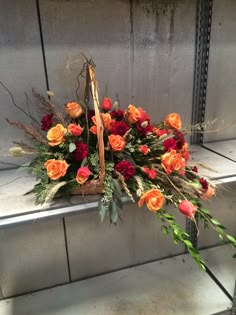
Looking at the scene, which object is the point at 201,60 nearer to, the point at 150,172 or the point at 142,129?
the point at 142,129

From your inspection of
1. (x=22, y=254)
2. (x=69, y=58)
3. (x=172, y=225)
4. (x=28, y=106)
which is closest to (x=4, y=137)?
(x=28, y=106)

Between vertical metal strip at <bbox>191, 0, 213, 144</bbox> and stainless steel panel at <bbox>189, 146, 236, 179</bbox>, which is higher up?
vertical metal strip at <bbox>191, 0, 213, 144</bbox>

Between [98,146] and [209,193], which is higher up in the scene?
[98,146]

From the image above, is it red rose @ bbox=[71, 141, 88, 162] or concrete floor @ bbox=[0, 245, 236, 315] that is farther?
concrete floor @ bbox=[0, 245, 236, 315]

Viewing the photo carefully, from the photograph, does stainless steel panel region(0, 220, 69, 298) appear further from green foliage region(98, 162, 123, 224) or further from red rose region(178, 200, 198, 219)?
red rose region(178, 200, 198, 219)

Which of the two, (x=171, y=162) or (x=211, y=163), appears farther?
(x=211, y=163)

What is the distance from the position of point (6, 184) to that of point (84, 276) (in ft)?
2.50

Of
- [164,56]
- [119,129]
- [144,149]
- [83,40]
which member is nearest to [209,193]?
[144,149]

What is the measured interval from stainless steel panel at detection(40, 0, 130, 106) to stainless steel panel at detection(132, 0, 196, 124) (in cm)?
7

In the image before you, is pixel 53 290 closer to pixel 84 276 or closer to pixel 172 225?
pixel 84 276

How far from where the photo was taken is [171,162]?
0.86 metres

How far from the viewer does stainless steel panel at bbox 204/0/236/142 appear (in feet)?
4.15

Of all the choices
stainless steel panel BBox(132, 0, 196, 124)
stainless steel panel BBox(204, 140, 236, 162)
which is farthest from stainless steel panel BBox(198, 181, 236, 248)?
stainless steel panel BBox(132, 0, 196, 124)

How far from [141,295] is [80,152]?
90cm
